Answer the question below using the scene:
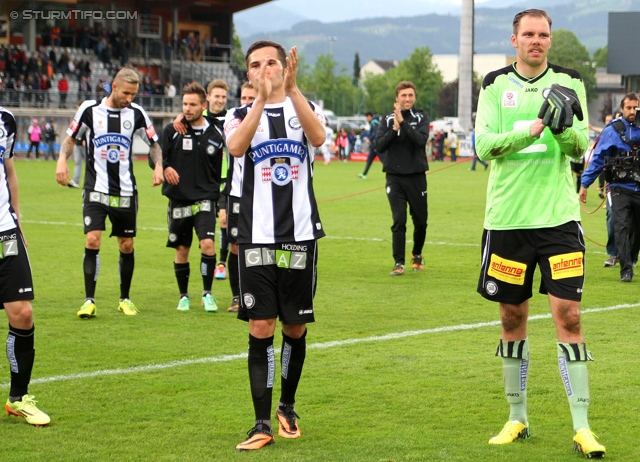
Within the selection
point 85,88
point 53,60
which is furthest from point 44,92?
point 53,60

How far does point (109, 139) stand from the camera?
9383 mm

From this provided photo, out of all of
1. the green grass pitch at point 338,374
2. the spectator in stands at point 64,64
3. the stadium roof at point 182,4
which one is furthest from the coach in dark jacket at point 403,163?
the stadium roof at point 182,4

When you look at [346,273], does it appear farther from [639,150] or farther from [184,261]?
[639,150]

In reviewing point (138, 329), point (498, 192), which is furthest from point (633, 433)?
point (138, 329)

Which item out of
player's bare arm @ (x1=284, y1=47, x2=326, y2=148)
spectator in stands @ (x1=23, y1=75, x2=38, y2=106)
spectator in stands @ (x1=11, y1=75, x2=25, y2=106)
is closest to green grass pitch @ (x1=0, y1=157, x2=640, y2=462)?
player's bare arm @ (x1=284, y1=47, x2=326, y2=148)

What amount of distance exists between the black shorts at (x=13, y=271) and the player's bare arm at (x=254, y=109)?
1567 millimetres

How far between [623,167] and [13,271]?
798cm

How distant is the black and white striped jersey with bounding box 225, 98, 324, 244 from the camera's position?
5.41 meters

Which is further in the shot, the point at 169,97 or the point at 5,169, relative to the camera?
the point at 169,97

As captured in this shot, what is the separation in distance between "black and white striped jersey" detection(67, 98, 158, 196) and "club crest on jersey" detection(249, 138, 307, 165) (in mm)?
4218

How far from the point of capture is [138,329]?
8914mm

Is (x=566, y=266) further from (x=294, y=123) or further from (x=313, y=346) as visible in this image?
(x=313, y=346)

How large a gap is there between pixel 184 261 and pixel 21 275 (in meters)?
4.26

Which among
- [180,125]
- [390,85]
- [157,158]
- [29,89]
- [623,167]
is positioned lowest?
[623,167]
